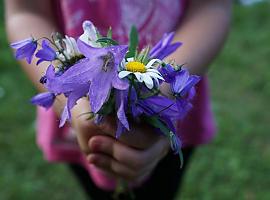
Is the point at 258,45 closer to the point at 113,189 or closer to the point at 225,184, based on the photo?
the point at 225,184

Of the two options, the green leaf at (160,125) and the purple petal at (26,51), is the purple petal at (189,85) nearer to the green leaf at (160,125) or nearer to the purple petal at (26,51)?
the green leaf at (160,125)

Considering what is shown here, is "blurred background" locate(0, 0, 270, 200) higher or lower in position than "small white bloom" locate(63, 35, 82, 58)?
lower

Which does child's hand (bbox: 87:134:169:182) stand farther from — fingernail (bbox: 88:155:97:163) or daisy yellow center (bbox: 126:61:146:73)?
daisy yellow center (bbox: 126:61:146:73)

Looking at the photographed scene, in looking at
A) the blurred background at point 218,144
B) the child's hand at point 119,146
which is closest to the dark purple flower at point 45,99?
the child's hand at point 119,146

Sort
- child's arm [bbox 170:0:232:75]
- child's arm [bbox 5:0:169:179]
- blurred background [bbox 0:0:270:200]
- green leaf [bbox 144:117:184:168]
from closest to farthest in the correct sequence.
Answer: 1. green leaf [bbox 144:117:184:168]
2. child's arm [bbox 5:0:169:179]
3. child's arm [bbox 170:0:232:75]
4. blurred background [bbox 0:0:270:200]

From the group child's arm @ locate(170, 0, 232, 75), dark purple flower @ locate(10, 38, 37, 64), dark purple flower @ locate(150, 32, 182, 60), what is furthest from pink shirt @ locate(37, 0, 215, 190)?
dark purple flower @ locate(10, 38, 37, 64)

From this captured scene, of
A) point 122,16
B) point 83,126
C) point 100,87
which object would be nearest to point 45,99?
point 83,126
